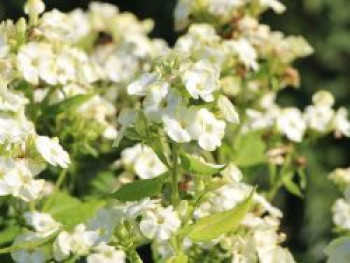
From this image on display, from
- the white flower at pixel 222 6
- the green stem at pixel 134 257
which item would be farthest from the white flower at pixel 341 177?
the green stem at pixel 134 257

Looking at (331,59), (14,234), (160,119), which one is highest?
(160,119)

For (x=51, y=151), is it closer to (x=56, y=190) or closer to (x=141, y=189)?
(x=141, y=189)

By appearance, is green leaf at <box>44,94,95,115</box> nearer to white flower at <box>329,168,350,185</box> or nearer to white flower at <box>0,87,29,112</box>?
white flower at <box>0,87,29,112</box>

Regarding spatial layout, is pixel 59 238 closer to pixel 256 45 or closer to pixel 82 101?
pixel 82 101

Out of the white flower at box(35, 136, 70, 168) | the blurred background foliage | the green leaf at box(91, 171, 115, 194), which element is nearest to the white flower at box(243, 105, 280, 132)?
the green leaf at box(91, 171, 115, 194)

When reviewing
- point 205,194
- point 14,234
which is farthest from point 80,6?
point 205,194
